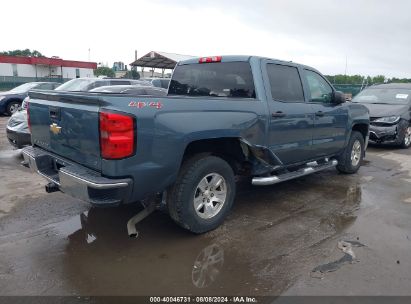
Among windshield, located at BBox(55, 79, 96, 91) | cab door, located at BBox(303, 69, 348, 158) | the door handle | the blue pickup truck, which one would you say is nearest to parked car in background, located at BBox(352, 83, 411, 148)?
cab door, located at BBox(303, 69, 348, 158)

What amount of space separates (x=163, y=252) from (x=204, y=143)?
3.94ft

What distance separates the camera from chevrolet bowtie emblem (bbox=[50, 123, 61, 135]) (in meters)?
3.69

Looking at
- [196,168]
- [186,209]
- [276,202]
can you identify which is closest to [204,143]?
[196,168]

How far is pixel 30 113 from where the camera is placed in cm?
429

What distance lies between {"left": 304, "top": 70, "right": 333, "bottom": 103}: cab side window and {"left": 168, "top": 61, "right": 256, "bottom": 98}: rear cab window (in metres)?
1.27

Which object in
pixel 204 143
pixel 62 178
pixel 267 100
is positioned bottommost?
pixel 62 178

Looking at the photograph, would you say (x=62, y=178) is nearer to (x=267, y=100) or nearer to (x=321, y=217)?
(x=267, y=100)

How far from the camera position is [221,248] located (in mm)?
3740

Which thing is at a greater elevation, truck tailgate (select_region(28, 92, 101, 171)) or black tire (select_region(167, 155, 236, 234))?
truck tailgate (select_region(28, 92, 101, 171))

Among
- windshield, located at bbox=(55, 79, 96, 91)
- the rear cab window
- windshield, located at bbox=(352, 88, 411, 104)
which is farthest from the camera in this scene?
windshield, located at bbox=(55, 79, 96, 91)

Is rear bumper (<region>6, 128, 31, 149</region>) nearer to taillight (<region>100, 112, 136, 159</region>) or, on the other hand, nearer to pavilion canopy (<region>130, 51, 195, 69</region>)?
taillight (<region>100, 112, 136, 159</region>)

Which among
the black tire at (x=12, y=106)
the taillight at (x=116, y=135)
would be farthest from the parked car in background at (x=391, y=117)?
the black tire at (x=12, y=106)

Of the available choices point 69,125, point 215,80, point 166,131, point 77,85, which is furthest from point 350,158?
point 77,85

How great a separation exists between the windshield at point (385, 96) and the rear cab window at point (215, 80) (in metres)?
7.37
